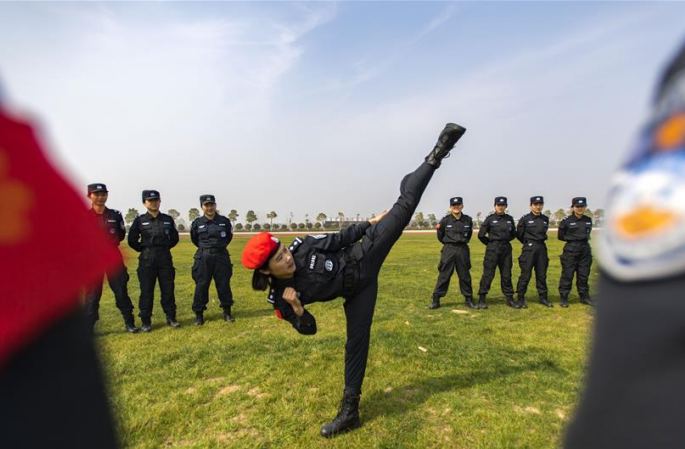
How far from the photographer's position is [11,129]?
48 cm

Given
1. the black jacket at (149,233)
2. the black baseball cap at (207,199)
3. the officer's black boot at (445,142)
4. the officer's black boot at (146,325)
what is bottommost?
the officer's black boot at (146,325)

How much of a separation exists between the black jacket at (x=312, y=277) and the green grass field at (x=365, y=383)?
117cm

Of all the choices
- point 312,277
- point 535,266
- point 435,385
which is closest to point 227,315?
point 435,385

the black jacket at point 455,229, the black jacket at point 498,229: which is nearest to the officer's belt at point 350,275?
the black jacket at point 455,229

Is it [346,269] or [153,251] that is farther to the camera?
[153,251]

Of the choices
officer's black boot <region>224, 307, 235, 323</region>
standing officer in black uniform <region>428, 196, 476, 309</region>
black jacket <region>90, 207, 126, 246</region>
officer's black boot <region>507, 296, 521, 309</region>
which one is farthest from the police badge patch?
officer's black boot <region>507, 296, 521, 309</region>

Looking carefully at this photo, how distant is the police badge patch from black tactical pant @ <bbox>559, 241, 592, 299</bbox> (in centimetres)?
1003

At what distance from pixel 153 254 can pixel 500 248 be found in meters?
7.68

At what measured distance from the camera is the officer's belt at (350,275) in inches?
149

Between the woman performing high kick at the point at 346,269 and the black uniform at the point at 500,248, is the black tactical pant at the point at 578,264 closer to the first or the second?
the black uniform at the point at 500,248

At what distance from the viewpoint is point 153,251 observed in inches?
309

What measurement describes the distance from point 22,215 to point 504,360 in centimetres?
602

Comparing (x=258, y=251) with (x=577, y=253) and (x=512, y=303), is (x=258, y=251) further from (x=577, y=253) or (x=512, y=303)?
(x=577, y=253)

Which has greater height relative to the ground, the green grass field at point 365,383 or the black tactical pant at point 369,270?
the black tactical pant at point 369,270
